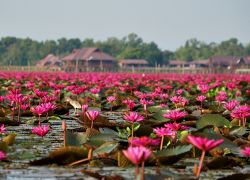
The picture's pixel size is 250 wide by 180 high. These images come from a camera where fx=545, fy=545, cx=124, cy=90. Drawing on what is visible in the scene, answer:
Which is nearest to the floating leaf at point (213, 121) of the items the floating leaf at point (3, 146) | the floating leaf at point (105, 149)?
the floating leaf at point (105, 149)

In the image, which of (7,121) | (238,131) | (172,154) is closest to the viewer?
(172,154)

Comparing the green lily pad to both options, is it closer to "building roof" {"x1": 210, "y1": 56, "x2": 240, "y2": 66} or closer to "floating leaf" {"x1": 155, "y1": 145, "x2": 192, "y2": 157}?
"floating leaf" {"x1": 155, "y1": 145, "x2": 192, "y2": 157}

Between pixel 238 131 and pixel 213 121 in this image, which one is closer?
pixel 238 131

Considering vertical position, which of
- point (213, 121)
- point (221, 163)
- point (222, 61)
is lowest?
point (221, 163)

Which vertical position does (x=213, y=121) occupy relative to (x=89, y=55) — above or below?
below

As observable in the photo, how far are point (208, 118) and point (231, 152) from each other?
86cm

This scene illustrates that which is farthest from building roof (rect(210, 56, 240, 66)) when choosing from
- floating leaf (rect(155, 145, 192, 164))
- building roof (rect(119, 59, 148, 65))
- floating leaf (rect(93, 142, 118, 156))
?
floating leaf (rect(155, 145, 192, 164))

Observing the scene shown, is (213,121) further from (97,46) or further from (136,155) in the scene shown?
(97,46)

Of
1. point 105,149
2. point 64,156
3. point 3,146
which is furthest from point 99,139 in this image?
point 3,146

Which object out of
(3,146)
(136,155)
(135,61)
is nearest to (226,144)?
(3,146)

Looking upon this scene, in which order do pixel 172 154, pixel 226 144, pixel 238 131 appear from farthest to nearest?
1. pixel 238 131
2. pixel 226 144
3. pixel 172 154

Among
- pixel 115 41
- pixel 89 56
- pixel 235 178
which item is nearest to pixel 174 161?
pixel 235 178

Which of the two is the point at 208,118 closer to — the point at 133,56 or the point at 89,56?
the point at 89,56

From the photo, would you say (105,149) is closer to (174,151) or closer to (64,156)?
(64,156)
